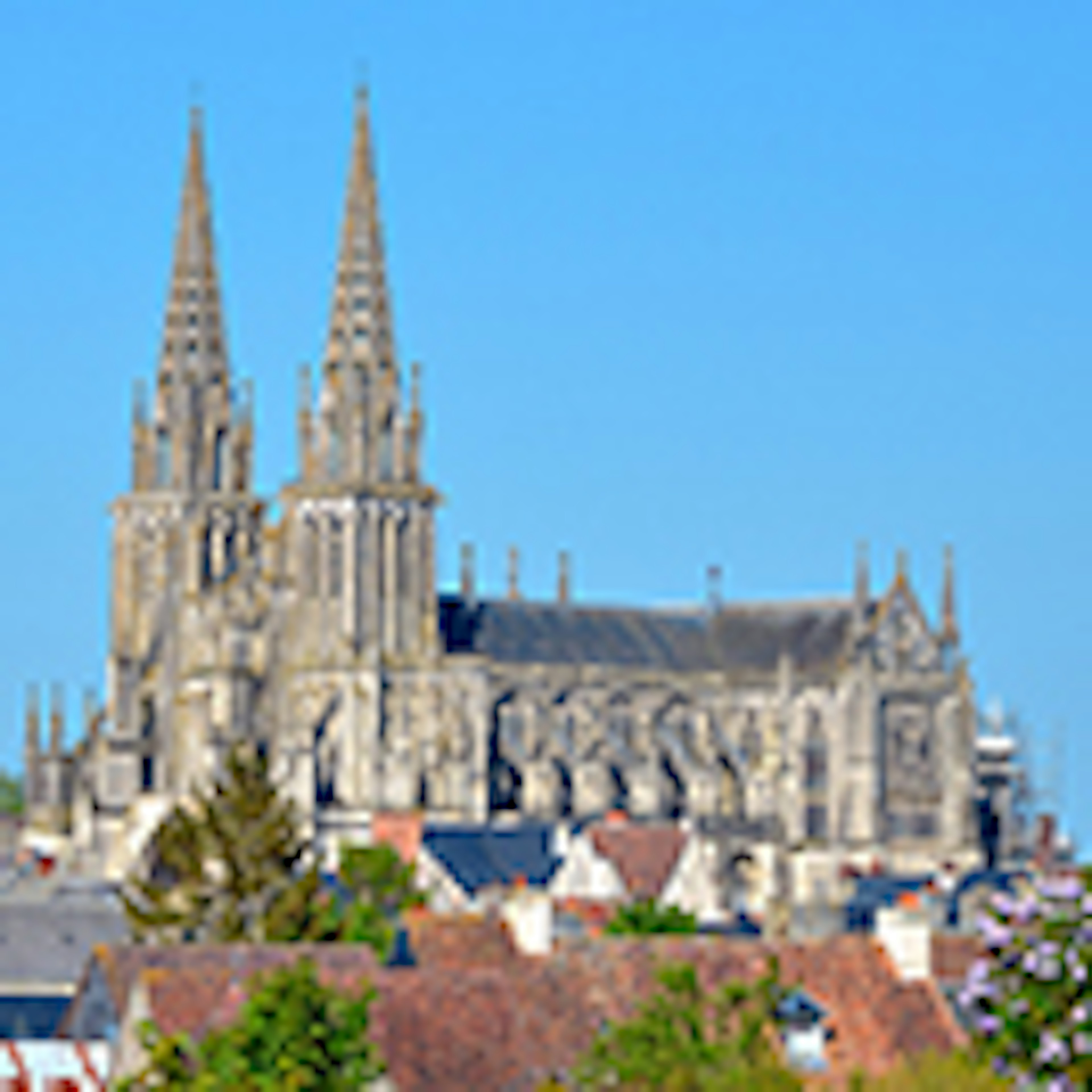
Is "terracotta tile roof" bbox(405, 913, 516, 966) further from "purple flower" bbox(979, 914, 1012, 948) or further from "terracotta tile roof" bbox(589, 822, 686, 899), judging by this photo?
"terracotta tile roof" bbox(589, 822, 686, 899)

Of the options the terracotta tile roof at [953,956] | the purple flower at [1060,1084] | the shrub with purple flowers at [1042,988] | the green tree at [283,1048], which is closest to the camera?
the purple flower at [1060,1084]

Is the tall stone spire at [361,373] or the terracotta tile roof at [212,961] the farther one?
the tall stone spire at [361,373]

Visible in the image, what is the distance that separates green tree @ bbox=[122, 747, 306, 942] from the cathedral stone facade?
5796cm

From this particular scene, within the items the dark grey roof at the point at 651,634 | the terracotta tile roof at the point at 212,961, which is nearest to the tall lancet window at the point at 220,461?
the dark grey roof at the point at 651,634

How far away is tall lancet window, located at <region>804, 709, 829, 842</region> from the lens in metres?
176

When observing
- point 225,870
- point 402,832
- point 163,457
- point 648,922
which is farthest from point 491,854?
point 163,457

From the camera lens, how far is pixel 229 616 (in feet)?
580

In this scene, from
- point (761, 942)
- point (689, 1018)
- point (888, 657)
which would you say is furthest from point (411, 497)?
point (689, 1018)

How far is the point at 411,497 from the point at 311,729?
9100 millimetres

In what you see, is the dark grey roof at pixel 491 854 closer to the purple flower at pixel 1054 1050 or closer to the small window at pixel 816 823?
the small window at pixel 816 823

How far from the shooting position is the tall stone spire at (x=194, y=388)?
610ft

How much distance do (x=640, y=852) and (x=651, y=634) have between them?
164 ft

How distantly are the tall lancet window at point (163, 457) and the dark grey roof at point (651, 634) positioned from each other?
13.7m

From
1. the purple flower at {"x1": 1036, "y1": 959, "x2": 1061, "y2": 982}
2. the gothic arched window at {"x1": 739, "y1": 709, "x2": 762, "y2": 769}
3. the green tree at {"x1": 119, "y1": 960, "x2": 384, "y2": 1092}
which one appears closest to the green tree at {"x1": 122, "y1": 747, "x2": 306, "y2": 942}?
the green tree at {"x1": 119, "y1": 960, "x2": 384, "y2": 1092}
